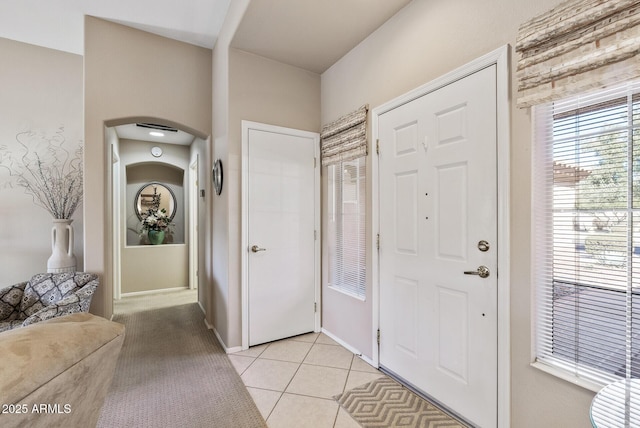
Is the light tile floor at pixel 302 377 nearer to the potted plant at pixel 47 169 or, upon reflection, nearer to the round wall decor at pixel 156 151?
the potted plant at pixel 47 169

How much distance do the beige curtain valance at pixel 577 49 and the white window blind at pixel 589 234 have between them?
0.08 meters

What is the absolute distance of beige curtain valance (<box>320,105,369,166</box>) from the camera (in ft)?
7.97

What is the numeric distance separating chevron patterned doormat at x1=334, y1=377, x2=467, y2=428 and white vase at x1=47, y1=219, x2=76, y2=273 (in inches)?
108

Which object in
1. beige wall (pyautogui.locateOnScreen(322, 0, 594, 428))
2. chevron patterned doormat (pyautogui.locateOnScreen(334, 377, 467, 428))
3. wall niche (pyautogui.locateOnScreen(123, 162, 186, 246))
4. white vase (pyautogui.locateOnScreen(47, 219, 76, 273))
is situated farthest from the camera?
wall niche (pyautogui.locateOnScreen(123, 162, 186, 246))

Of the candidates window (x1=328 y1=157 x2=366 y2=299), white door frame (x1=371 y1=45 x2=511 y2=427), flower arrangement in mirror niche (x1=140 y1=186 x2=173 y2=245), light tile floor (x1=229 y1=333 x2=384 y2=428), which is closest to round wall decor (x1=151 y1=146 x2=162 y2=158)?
flower arrangement in mirror niche (x1=140 y1=186 x2=173 y2=245)

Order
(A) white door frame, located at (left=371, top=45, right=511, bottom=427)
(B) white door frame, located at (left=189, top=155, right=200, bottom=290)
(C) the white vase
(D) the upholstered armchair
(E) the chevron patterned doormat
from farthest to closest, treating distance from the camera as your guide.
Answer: (B) white door frame, located at (left=189, top=155, right=200, bottom=290) → (C) the white vase → (D) the upholstered armchair → (E) the chevron patterned doormat → (A) white door frame, located at (left=371, top=45, right=511, bottom=427)

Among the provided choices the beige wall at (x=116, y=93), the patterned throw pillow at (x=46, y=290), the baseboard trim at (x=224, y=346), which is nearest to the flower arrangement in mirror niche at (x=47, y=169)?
the beige wall at (x=116, y=93)

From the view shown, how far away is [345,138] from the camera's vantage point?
262 centimetres

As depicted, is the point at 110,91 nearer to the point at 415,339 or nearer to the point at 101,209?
the point at 101,209

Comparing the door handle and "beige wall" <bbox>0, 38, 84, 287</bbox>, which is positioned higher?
"beige wall" <bbox>0, 38, 84, 287</bbox>

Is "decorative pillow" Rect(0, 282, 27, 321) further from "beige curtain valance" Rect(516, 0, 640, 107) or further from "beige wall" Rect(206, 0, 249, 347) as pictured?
"beige curtain valance" Rect(516, 0, 640, 107)

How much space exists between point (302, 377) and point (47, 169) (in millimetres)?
3512

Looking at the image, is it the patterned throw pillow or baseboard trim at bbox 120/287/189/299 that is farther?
baseboard trim at bbox 120/287/189/299

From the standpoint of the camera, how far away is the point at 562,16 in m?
1.24
